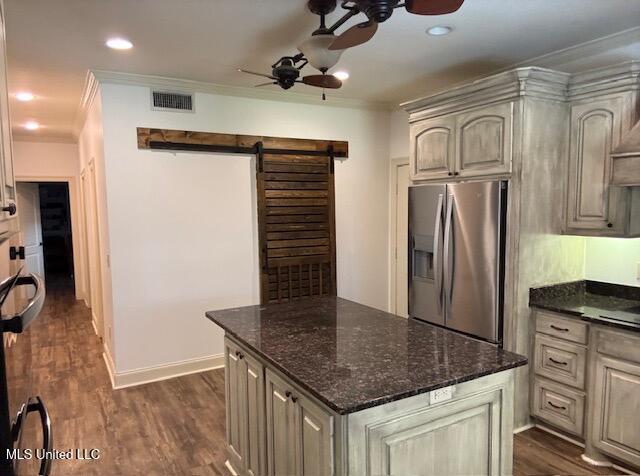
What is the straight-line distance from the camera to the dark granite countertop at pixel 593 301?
2663mm

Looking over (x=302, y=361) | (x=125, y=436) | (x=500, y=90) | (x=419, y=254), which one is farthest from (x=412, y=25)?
(x=125, y=436)

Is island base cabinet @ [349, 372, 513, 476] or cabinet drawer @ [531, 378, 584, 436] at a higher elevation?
island base cabinet @ [349, 372, 513, 476]

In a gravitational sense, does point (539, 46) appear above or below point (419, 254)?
above

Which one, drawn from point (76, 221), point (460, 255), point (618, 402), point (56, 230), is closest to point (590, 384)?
point (618, 402)

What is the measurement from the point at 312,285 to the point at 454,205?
1.99 meters

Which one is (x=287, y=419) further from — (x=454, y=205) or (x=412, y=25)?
(x=412, y=25)

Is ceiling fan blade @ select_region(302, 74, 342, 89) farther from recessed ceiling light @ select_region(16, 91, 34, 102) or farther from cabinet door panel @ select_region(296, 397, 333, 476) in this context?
recessed ceiling light @ select_region(16, 91, 34, 102)

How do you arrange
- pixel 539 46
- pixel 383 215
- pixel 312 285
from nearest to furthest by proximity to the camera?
pixel 539 46, pixel 312 285, pixel 383 215

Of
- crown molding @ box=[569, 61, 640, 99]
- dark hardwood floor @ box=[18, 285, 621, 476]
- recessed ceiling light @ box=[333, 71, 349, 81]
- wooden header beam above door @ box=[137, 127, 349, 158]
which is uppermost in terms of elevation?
recessed ceiling light @ box=[333, 71, 349, 81]

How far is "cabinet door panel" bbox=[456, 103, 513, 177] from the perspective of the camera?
2.95 m

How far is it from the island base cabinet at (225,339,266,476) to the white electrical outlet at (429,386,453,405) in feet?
2.65

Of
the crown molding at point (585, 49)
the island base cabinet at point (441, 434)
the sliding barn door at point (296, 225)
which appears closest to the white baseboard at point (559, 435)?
the island base cabinet at point (441, 434)

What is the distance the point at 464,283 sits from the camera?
3.22m

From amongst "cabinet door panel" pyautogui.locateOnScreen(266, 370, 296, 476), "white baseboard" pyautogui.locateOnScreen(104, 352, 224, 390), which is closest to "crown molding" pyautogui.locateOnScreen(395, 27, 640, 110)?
"cabinet door panel" pyautogui.locateOnScreen(266, 370, 296, 476)
